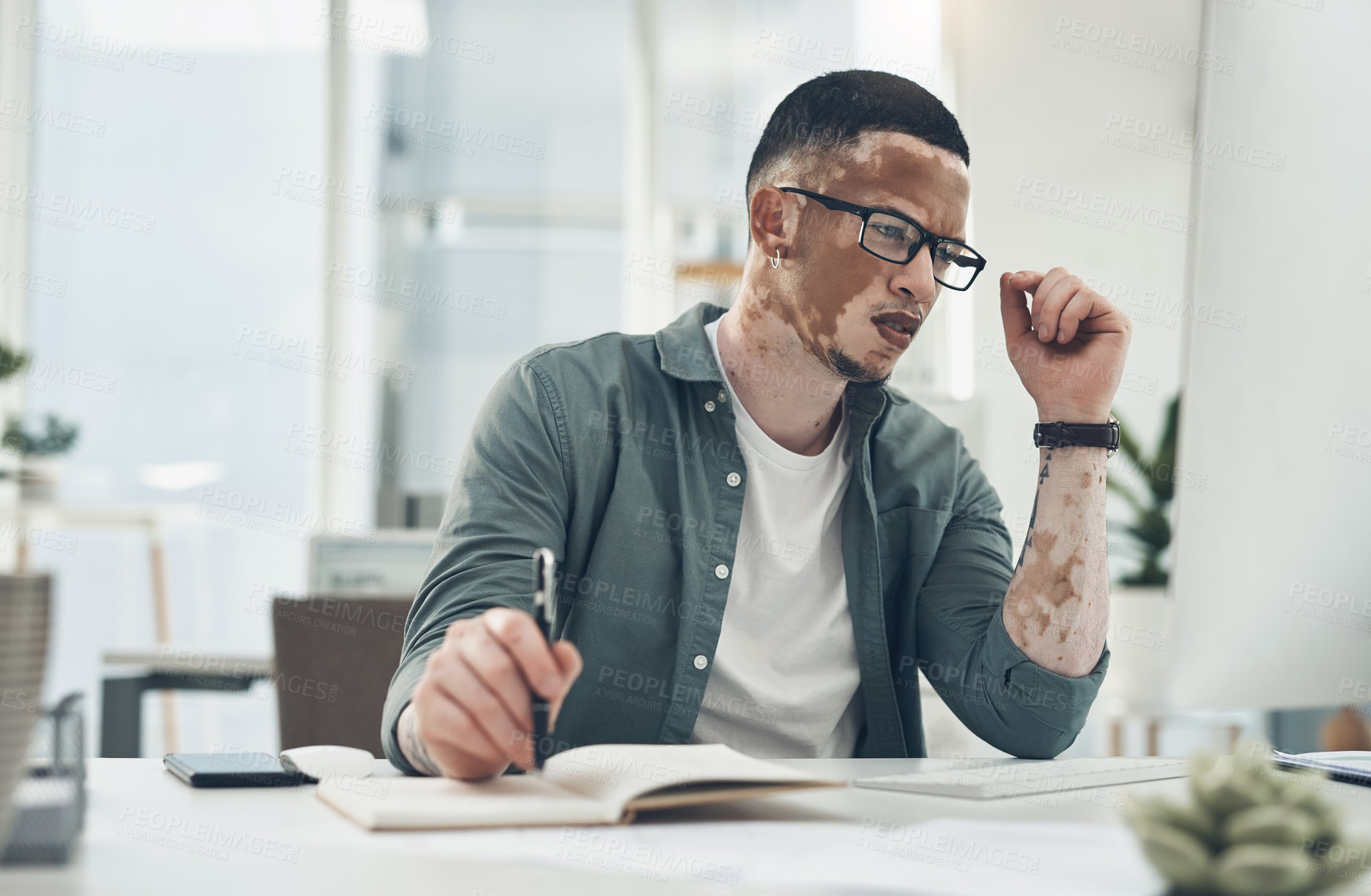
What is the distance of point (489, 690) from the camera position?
2.45ft

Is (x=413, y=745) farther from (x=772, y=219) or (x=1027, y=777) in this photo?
(x=772, y=219)

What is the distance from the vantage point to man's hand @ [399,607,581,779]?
72cm

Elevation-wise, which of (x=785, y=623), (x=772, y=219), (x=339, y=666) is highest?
(x=772, y=219)

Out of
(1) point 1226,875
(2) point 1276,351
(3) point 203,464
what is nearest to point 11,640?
(1) point 1226,875

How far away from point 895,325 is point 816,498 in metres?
0.23

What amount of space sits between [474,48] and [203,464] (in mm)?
1722

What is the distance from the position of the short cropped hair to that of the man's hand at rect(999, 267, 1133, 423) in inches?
7.5

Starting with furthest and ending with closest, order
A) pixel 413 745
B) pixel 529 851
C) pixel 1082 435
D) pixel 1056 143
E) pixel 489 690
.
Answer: pixel 1056 143, pixel 1082 435, pixel 413 745, pixel 489 690, pixel 529 851

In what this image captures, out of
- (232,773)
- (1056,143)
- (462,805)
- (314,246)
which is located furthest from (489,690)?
(314,246)

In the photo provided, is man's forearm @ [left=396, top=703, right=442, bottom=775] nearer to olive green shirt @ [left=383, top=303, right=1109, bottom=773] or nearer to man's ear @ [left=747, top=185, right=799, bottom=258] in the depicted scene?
olive green shirt @ [left=383, top=303, right=1109, bottom=773]

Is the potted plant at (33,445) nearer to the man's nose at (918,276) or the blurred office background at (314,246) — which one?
the blurred office background at (314,246)

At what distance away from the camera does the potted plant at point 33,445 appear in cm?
323

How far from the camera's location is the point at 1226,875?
0.48 m

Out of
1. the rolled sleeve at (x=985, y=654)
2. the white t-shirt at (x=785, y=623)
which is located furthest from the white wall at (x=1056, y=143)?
the white t-shirt at (x=785, y=623)
